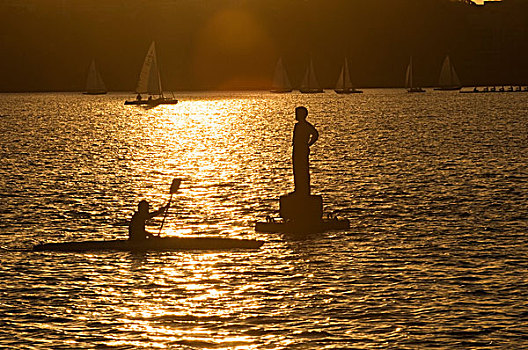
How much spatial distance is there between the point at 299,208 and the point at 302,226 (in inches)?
26.3

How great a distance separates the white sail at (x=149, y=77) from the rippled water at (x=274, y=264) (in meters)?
93.0

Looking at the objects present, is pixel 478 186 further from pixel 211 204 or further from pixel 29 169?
pixel 29 169

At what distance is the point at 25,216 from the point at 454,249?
66.8 ft

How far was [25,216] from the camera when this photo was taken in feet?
154

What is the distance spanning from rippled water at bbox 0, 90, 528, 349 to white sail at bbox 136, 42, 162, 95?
93003 mm

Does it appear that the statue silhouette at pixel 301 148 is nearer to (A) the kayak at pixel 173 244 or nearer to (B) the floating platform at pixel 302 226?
(B) the floating platform at pixel 302 226

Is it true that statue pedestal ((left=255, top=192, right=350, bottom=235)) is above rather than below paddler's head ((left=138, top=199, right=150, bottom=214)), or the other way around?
below

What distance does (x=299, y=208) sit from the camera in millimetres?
37688

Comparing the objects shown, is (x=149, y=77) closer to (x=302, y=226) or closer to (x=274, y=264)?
(x=302, y=226)

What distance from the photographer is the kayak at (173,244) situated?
35.5 metres

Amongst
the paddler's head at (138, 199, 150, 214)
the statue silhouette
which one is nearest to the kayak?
the paddler's head at (138, 199, 150, 214)

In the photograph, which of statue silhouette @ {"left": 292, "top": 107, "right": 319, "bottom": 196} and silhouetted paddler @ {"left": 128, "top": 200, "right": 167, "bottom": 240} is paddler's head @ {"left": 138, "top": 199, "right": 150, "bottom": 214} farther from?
statue silhouette @ {"left": 292, "top": 107, "right": 319, "bottom": 196}

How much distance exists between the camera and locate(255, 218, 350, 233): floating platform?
124 feet

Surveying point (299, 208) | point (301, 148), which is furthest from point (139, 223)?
point (301, 148)
